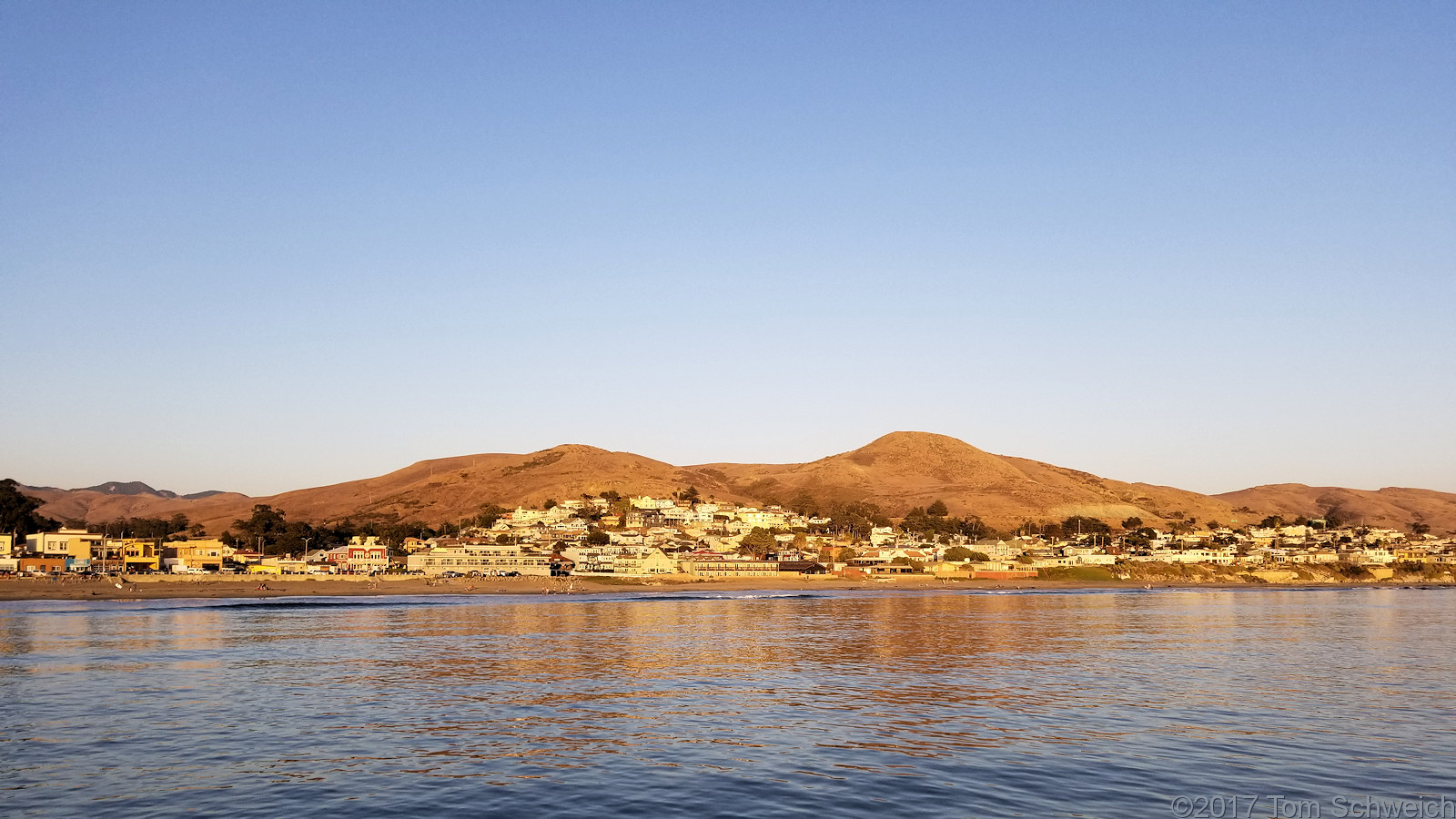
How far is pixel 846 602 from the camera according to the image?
367ft

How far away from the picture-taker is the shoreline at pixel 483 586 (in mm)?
115375

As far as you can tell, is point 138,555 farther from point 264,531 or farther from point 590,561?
point 590,561

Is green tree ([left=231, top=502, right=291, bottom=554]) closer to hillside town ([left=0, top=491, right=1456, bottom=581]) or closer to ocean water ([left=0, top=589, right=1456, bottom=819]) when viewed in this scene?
hillside town ([left=0, top=491, right=1456, bottom=581])

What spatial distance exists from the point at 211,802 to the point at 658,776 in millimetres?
9472

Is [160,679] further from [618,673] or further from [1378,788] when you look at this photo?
[1378,788]

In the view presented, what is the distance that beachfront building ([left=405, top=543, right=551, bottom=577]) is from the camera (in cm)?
16200

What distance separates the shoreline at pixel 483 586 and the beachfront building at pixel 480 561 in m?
8.89

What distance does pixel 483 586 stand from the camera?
13512cm

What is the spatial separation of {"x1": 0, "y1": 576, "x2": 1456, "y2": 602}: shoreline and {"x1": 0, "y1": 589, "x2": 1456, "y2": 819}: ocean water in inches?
2031

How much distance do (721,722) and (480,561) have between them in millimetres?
136786

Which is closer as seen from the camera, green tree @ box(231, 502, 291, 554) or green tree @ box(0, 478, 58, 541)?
green tree @ box(0, 478, 58, 541)

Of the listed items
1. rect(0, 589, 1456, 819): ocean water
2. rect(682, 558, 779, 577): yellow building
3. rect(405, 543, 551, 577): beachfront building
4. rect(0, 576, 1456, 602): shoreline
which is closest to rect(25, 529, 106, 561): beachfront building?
rect(0, 576, 1456, 602): shoreline

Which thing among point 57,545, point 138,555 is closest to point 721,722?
point 138,555

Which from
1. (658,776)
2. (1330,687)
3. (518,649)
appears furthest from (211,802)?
(1330,687)
